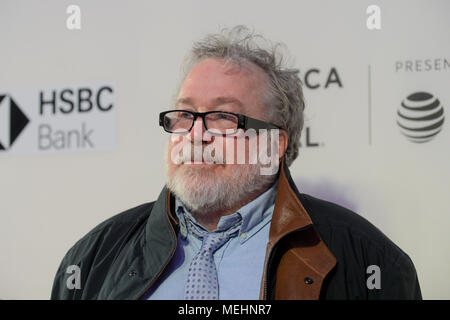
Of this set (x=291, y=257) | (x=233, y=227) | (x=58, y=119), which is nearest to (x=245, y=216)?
(x=233, y=227)

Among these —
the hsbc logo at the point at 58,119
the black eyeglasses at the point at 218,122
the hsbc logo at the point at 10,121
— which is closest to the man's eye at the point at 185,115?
the black eyeglasses at the point at 218,122

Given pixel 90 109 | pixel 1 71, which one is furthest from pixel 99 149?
pixel 1 71

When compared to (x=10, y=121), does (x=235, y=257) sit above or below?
below

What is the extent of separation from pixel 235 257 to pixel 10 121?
1.34 m

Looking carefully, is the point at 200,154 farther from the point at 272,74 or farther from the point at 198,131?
the point at 272,74

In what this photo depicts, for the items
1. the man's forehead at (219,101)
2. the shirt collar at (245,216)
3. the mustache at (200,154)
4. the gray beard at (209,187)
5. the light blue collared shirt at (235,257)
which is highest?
the man's forehead at (219,101)

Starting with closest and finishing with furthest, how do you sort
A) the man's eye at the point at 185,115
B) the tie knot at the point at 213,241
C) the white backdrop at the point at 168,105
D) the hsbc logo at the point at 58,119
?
the tie knot at the point at 213,241 < the man's eye at the point at 185,115 < the white backdrop at the point at 168,105 < the hsbc logo at the point at 58,119

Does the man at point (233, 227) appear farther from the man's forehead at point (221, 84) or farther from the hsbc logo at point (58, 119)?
the hsbc logo at point (58, 119)

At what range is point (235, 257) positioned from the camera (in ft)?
5.20

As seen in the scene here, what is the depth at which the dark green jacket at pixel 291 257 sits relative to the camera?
1.48 meters

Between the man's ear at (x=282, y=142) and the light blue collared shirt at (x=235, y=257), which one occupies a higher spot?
the man's ear at (x=282, y=142)

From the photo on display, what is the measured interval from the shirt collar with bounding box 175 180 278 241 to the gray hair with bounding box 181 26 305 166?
269mm

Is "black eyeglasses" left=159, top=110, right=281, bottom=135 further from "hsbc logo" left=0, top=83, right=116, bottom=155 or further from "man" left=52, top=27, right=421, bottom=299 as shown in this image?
"hsbc logo" left=0, top=83, right=116, bottom=155
